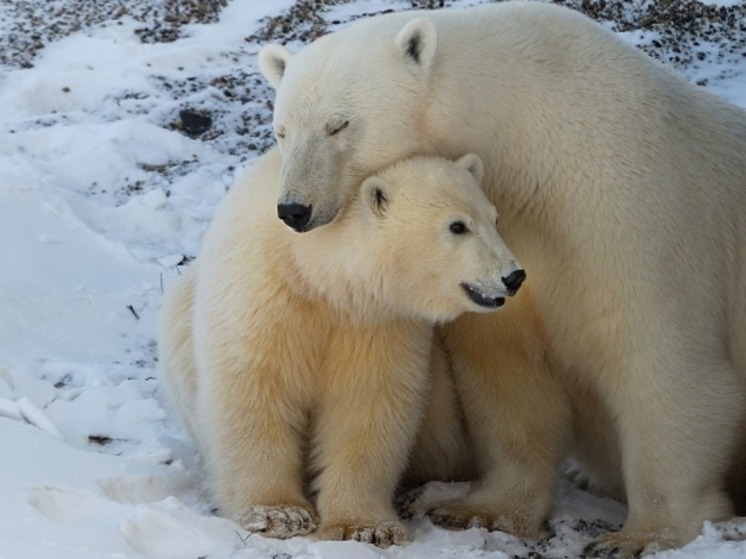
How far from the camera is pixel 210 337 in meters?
4.75

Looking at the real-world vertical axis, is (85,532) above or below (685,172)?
below

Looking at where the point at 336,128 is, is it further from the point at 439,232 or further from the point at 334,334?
the point at 334,334

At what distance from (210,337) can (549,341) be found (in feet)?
4.35

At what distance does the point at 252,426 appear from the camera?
4672 mm

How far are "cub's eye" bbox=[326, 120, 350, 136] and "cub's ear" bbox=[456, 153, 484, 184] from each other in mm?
428

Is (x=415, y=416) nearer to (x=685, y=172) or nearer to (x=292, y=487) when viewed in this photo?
(x=292, y=487)

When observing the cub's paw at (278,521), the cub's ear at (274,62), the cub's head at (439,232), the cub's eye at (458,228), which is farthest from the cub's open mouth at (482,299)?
the cub's ear at (274,62)

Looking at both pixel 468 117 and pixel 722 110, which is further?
pixel 722 110

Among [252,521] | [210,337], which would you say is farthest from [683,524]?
[210,337]

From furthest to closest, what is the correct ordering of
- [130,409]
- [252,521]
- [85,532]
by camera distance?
[130,409]
[252,521]
[85,532]

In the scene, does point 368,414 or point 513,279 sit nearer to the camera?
point 513,279

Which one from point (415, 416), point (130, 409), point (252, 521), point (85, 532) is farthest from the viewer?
point (130, 409)

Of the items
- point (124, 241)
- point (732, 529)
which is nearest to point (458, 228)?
point (732, 529)

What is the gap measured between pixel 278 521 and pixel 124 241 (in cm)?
357
